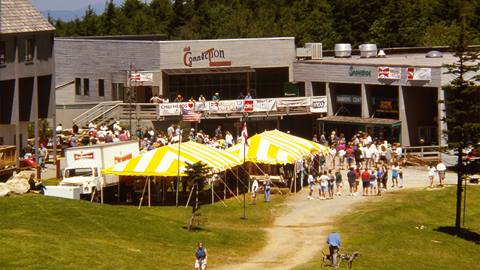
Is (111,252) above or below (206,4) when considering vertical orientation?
below

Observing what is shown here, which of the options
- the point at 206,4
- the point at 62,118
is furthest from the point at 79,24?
the point at 62,118

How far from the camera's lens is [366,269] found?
4466 centimetres

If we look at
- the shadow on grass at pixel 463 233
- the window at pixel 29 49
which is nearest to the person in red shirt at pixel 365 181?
the shadow on grass at pixel 463 233

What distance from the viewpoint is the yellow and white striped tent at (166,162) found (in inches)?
2173

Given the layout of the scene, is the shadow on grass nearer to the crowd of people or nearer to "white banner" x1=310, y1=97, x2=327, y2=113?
the crowd of people

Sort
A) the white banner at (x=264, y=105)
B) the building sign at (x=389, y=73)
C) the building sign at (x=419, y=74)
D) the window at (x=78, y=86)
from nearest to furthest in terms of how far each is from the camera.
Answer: the building sign at (x=419, y=74)
the building sign at (x=389, y=73)
the white banner at (x=264, y=105)
the window at (x=78, y=86)

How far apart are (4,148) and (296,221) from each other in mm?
14195

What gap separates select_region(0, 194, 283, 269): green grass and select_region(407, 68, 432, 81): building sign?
932 inches

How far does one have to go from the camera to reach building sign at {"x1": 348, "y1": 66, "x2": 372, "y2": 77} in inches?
3191

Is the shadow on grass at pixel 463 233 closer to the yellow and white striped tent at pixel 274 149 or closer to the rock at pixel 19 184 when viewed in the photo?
the yellow and white striped tent at pixel 274 149

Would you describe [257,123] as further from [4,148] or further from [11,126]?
[4,148]

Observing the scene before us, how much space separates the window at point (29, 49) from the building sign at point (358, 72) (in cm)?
2609

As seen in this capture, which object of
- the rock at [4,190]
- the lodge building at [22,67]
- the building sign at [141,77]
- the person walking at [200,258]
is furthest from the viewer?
the building sign at [141,77]

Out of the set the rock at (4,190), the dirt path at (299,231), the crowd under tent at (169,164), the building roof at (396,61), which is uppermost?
the building roof at (396,61)
